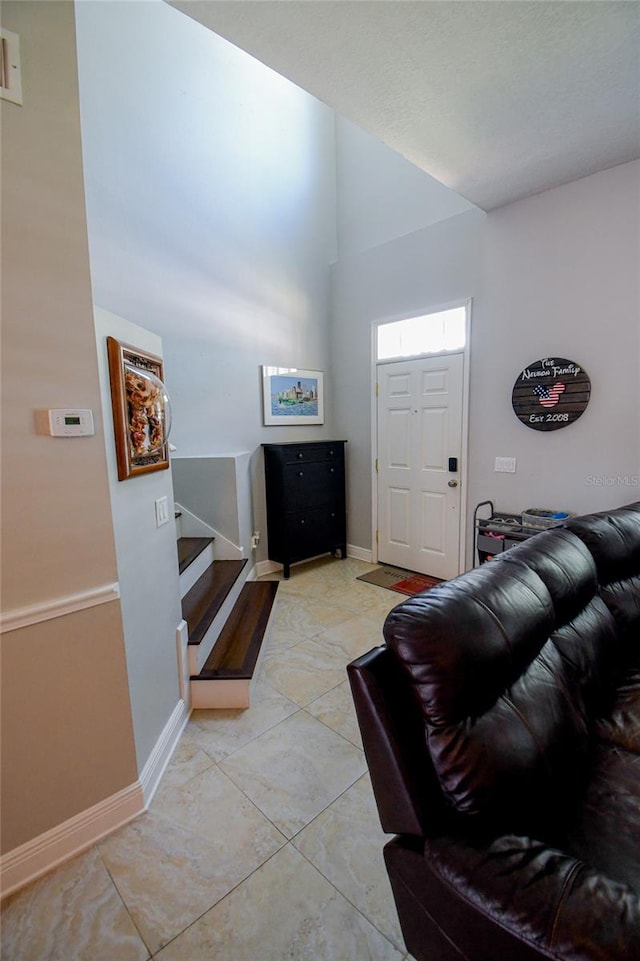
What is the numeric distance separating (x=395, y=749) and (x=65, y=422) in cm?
127

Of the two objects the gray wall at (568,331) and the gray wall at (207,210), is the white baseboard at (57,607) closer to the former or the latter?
the gray wall at (207,210)

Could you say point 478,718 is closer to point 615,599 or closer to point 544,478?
point 615,599

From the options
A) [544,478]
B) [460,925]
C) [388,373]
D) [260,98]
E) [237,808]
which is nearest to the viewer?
[460,925]

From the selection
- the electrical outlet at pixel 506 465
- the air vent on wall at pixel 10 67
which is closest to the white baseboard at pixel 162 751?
the air vent on wall at pixel 10 67

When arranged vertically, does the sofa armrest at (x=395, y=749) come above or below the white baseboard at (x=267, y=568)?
above

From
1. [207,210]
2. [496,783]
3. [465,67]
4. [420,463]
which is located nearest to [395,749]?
[496,783]

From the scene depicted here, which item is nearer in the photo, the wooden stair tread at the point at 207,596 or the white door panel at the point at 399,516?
the wooden stair tread at the point at 207,596

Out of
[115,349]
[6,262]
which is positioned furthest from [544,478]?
[6,262]

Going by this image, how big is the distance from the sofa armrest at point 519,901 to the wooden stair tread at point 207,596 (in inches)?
58.8

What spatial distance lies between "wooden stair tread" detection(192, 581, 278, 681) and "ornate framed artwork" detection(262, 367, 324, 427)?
63.7 inches

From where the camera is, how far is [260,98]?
138 inches

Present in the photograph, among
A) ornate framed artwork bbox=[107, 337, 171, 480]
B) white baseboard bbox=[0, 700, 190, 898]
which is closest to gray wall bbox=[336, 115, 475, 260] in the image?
ornate framed artwork bbox=[107, 337, 171, 480]

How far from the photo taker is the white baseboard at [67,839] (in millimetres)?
1255

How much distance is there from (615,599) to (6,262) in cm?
244
